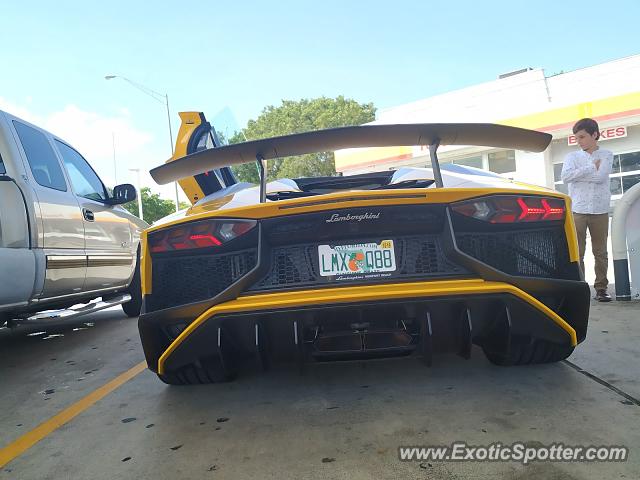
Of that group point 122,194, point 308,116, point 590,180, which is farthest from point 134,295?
point 308,116

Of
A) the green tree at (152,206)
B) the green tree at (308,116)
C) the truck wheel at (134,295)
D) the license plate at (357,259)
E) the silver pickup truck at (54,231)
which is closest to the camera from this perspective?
the license plate at (357,259)

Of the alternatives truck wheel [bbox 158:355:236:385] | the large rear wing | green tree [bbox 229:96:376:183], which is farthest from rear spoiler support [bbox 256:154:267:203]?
green tree [bbox 229:96:376:183]

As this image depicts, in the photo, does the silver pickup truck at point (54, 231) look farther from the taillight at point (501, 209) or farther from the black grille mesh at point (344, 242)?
the taillight at point (501, 209)

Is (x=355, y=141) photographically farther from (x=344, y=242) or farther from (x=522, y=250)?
(x=522, y=250)

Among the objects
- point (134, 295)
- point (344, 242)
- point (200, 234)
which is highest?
point (200, 234)

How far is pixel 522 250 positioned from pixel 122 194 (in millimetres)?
4062

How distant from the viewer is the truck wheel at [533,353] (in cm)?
260

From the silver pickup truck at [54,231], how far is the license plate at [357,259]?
232cm

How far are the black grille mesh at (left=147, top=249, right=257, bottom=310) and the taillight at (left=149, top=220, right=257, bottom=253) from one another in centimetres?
6

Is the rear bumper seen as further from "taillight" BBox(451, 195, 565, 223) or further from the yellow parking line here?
the yellow parking line

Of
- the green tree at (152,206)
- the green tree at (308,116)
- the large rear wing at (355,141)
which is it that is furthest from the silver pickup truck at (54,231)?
the green tree at (308,116)

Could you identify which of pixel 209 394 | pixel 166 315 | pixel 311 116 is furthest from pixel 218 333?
pixel 311 116

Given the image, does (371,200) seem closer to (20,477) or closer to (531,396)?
(531,396)

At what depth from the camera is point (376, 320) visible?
2.39 m
